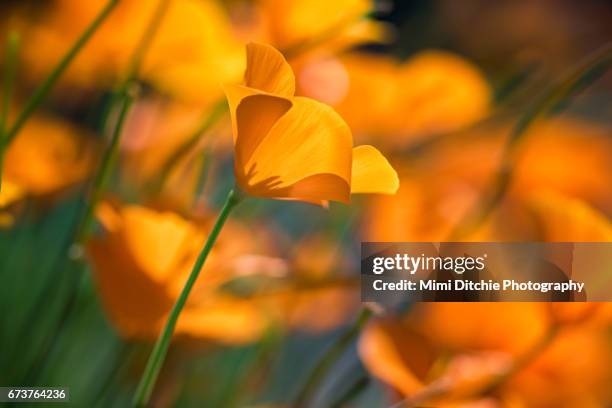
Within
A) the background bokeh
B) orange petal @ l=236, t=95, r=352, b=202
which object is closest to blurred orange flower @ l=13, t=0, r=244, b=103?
the background bokeh

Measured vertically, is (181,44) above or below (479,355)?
above

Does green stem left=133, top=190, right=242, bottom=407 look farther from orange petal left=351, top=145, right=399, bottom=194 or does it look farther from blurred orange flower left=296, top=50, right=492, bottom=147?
blurred orange flower left=296, top=50, right=492, bottom=147

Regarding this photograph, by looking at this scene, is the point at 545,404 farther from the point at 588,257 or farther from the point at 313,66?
the point at 313,66

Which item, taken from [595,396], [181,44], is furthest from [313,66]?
[595,396]

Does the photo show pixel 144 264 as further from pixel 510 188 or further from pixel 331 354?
pixel 510 188

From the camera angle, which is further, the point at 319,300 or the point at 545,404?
the point at 319,300

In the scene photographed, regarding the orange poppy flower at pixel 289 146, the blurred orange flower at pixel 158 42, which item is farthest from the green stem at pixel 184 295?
the blurred orange flower at pixel 158 42
